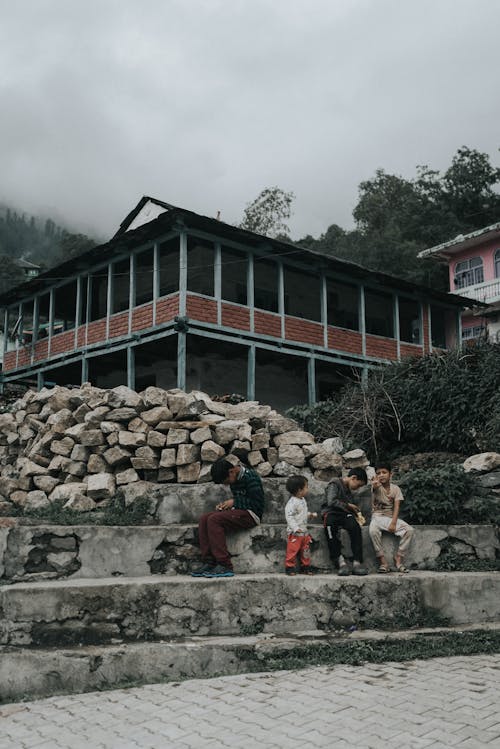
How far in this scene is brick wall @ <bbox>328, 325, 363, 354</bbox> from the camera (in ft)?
59.1

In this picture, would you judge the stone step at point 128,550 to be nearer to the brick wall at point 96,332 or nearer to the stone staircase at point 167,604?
the stone staircase at point 167,604

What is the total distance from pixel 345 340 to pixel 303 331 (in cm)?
159

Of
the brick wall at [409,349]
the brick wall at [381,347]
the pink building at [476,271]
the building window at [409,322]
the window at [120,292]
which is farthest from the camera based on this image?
the pink building at [476,271]

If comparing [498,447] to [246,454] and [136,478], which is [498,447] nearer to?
[246,454]

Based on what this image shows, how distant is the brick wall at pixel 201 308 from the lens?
1480cm

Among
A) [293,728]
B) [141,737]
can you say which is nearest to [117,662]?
[141,737]

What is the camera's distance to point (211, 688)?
4.62m

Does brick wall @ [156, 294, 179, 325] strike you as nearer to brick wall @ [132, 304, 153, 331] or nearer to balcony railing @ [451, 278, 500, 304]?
brick wall @ [132, 304, 153, 331]

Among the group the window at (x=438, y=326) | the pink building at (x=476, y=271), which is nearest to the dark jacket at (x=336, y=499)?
the window at (x=438, y=326)

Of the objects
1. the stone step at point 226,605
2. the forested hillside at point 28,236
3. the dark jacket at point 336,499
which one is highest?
the forested hillside at point 28,236

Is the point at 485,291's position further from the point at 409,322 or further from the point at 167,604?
the point at 167,604

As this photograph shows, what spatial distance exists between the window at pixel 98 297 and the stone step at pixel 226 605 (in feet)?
49.5

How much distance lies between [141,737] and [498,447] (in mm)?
7520

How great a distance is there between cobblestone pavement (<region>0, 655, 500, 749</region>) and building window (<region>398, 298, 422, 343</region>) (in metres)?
18.1
